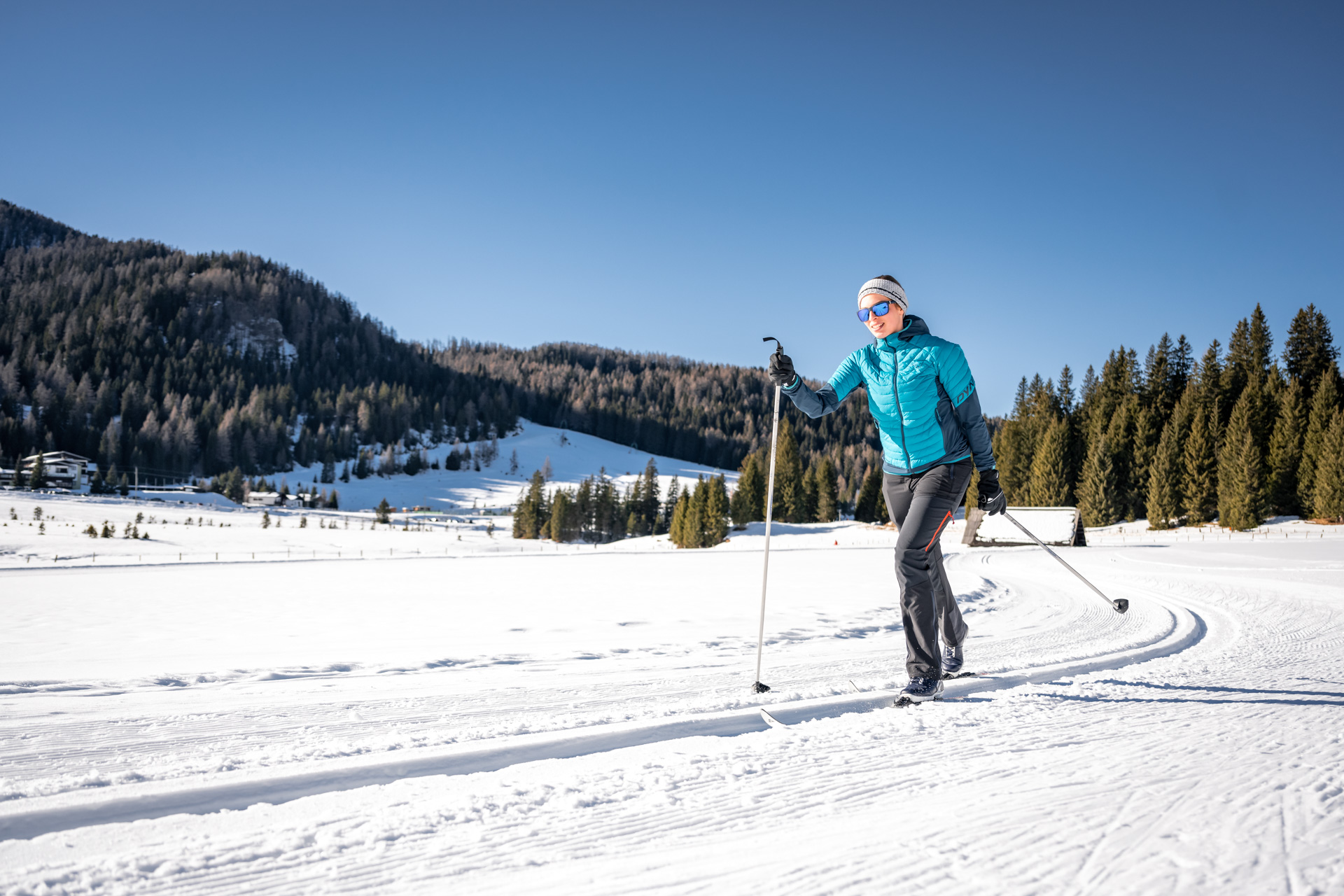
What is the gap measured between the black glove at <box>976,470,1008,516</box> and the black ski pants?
11cm

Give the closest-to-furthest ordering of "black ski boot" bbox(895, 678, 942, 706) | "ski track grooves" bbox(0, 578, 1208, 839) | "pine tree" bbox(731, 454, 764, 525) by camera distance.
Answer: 1. "ski track grooves" bbox(0, 578, 1208, 839)
2. "black ski boot" bbox(895, 678, 942, 706)
3. "pine tree" bbox(731, 454, 764, 525)

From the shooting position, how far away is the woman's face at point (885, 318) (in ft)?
11.5

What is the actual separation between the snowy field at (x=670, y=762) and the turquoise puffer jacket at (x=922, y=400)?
3.94 feet

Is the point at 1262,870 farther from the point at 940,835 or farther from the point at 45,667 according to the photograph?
the point at 45,667

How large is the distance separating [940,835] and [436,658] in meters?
3.69

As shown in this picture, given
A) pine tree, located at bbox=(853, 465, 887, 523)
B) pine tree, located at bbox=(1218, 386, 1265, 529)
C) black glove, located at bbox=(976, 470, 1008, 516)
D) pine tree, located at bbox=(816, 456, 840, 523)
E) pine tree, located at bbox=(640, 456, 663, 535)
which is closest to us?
black glove, located at bbox=(976, 470, 1008, 516)

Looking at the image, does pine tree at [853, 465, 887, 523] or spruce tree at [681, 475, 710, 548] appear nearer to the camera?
spruce tree at [681, 475, 710, 548]

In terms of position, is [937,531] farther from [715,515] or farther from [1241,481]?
[715,515]

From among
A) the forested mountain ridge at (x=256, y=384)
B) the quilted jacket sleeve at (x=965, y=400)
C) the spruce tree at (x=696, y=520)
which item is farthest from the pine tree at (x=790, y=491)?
the quilted jacket sleeve at (x=965, y=400)

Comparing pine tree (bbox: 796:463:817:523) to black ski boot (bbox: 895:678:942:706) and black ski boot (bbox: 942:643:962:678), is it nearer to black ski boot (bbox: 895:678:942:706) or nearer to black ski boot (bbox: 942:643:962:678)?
black ski boot (bbox: 942:643:962:678)

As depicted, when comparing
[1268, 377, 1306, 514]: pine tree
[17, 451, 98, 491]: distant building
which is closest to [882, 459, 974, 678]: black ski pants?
[1268, 377, 1306, 514]: pine tree

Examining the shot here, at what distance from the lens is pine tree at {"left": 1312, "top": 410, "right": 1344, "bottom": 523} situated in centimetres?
3716

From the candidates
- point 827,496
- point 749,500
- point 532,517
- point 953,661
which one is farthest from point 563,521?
point 953,661

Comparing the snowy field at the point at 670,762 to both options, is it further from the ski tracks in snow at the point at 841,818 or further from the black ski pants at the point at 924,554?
the black ski pants at the point at 924,554
